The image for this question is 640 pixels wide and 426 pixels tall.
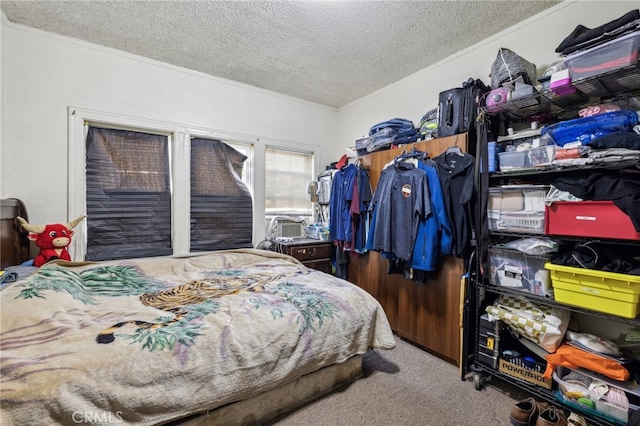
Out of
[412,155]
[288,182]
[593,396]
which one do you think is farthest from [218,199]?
[593,396]

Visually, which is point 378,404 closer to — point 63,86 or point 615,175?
point 615,175

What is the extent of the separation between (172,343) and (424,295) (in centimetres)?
205

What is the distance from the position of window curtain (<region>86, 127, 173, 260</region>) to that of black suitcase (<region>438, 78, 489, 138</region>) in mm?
2783

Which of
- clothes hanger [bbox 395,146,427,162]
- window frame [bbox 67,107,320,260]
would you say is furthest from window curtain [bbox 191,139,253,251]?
clothes hanger [bbox 395,146,427,162]

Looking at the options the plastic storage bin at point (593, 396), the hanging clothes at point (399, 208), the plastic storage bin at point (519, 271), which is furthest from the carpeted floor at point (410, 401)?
the hanging clothes at point (399, 208)

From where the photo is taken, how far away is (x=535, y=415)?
1621 mm

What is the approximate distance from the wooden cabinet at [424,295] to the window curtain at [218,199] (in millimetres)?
1543

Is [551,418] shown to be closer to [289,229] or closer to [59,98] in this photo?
[289,229]

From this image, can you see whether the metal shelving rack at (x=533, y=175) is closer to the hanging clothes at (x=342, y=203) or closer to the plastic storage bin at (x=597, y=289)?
the plastic storage bin at (x=597, y=289)

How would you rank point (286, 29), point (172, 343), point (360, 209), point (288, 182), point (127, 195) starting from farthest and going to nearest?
point (288, 182)
point (360, 209)
point (127, 195)
point (286, 29)
point (172, 343)

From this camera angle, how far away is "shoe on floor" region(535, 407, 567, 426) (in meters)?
1.52

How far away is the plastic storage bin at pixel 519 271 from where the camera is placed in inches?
70.8

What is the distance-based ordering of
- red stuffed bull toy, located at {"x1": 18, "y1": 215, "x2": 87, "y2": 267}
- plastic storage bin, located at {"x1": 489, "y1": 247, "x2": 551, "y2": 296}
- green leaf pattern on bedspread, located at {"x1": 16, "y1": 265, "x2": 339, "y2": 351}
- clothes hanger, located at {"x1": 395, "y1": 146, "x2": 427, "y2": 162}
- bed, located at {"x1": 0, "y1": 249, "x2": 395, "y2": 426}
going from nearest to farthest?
bed, located at {"x1": 0, "y1": 249, "x2": 395, "y2": 426}
green leaf pattern on bedspread, located at {"x1": 16, "y1": 265, "x2": 339, "y2": 351}
plastic storage bin, located at {"x1": 489, "y1": 247, "x2": 551, "y2": 296}
red stuffed bull toy, located at {"x1": 18, "y1": 215, "x2": 87, "y2": 267}
clothes hanger, located at {"x1": 395, "y1": 146, "x2": 427, "y2": 162}

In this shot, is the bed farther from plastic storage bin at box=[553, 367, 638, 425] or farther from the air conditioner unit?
the air conditioner unit
